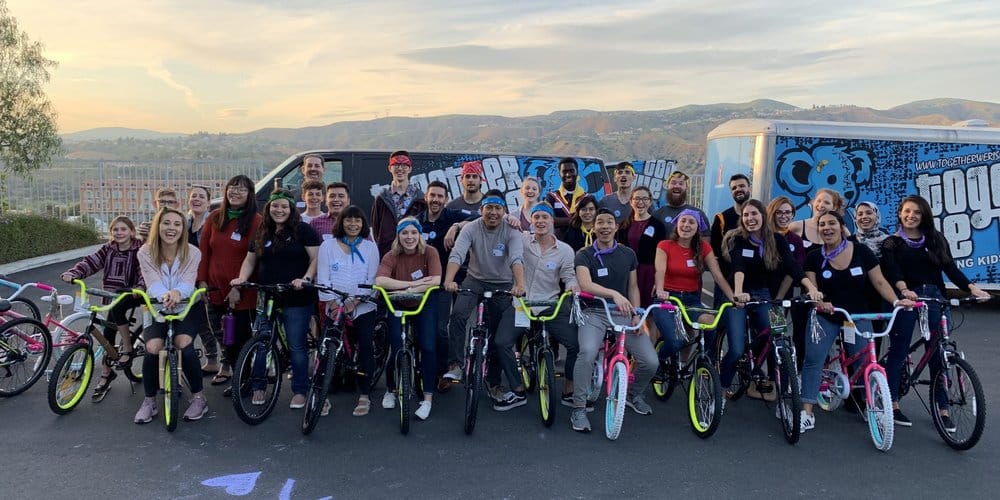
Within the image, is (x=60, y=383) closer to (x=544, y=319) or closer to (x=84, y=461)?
(x=84, y=461)

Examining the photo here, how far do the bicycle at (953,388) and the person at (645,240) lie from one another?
2.18m

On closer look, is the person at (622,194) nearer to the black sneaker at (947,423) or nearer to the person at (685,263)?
the person at (685,263)

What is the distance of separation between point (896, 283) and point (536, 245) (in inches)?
115

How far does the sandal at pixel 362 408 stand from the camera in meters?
5.78

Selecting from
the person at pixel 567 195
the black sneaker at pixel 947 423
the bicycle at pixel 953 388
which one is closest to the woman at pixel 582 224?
the person at pixel 567 195

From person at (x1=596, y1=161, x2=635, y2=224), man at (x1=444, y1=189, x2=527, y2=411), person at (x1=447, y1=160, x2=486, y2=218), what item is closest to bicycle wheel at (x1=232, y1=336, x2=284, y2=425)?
man at (x1=444, y1=189, x2=527, y2=411)

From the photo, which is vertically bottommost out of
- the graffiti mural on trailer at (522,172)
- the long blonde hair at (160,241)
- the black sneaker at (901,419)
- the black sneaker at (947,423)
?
the black sneaker at (901,419)

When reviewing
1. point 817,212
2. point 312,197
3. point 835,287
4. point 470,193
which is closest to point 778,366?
point 835,287

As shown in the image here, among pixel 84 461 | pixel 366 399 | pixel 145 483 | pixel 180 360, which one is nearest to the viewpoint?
pixel 145 483

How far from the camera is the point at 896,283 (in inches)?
226

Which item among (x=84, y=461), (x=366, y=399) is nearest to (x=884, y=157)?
(x=366, y=399)

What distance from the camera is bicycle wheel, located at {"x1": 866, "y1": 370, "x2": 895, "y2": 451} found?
5023 mm

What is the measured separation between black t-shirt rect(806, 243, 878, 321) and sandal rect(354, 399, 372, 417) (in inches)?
151

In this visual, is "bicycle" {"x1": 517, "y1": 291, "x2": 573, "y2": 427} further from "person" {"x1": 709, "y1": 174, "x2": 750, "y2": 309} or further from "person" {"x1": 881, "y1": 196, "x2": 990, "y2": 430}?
"person" {"x1": 881, "y1": 196, "x2": 990, "y2": 430}
